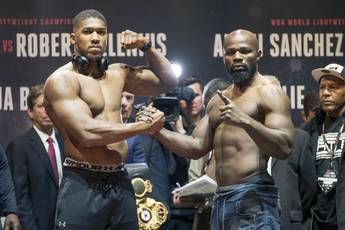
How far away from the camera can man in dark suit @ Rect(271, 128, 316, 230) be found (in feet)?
21.0

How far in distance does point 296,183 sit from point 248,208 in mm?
1421

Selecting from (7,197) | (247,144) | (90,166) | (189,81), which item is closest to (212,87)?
(189,81)

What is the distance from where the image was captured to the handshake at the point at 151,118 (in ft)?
16.9

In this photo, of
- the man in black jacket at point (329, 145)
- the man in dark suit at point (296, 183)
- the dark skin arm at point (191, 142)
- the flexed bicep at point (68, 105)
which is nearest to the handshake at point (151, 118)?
the dark skin arm at point (191, 142)

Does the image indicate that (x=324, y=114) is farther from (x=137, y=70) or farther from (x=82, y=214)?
(x=82, y=214)

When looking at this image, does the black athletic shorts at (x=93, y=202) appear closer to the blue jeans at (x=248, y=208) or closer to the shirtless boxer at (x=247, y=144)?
the shirtless boxer at (x=247, y=144)

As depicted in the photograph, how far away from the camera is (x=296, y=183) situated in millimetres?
6449

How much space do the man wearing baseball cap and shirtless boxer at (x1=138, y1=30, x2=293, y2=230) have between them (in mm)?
1279

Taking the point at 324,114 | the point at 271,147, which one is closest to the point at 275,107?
the point at 271,147

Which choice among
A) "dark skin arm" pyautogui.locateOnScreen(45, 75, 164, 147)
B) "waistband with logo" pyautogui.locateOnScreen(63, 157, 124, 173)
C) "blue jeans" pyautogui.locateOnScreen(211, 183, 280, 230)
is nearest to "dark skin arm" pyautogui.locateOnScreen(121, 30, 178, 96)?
"dark skin arm" pyautogui.locateOnScreen(45, 75, 164, 147)

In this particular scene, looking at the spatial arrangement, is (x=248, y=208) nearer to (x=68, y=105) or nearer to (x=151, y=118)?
(x=151, y=118)

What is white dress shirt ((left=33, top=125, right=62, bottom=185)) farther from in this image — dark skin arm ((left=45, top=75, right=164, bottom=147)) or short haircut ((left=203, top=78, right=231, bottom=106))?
dark skin arm ((left=45, top=75, right=164, bottom=147))

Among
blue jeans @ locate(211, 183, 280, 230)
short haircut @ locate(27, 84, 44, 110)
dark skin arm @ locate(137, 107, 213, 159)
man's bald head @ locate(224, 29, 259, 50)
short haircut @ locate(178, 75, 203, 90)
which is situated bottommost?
blue jeans @ locate(211, 183, 280, 230)

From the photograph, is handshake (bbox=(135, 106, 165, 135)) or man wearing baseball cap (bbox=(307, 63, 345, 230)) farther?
man wearing baseball cap (bbox=(307, 63, 345, 230))
